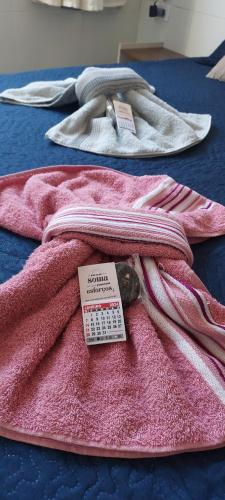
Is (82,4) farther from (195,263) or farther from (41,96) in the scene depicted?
(195,263)

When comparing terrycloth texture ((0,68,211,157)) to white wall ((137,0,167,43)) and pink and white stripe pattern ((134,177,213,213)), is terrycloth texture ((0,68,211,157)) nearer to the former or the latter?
pink and white stripe pattern ((134,177,213,213))

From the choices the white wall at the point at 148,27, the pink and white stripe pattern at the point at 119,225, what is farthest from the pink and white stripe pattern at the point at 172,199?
the white wall at the point at 148,27

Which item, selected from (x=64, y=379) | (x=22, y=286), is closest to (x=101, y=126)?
(x=22, y=286)

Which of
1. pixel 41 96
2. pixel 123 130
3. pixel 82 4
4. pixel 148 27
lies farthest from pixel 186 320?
pixel 148 27

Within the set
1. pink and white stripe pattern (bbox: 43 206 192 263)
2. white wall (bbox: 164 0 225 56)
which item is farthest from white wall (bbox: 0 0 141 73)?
pink and white stripe pattern (bbox: 43 206 192 263)

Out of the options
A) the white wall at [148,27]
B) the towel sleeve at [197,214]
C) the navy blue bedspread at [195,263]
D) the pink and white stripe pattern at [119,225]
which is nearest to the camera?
the navy blue bedspread at [195,263]

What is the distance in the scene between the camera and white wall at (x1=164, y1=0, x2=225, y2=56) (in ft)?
7.29

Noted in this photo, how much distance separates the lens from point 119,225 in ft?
2.12

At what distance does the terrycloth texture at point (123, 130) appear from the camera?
1131mm

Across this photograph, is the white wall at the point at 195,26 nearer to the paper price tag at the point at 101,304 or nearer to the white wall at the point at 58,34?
the white wall at the point at 58,34

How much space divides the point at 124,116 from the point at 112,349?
908 millimetres

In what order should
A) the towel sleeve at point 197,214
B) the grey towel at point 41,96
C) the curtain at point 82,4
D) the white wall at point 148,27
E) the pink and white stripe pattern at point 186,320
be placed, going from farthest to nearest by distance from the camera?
the white wall at point 148,27 → the curtain at point 82,4 → the grey towel at point 41,96 → the towel sleeve at point 197,214 → the pink and white stripe pattern at point 186,320

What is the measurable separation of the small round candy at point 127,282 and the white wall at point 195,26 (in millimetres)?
2121

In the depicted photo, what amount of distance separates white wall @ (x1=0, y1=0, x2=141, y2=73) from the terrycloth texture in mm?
1167
